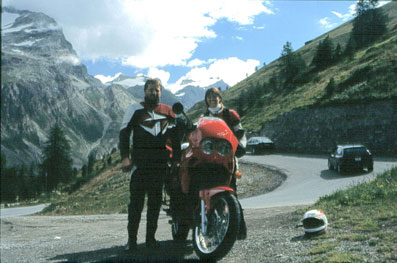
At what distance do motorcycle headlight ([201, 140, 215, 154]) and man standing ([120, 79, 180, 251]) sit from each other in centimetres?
106

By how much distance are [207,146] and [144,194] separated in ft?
4.91

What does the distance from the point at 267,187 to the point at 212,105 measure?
15.7 metres

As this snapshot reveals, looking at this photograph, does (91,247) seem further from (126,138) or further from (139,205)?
(126,138)

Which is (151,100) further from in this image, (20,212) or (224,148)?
(20,212)

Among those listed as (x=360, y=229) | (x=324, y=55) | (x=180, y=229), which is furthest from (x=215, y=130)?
(x=324, y=55)

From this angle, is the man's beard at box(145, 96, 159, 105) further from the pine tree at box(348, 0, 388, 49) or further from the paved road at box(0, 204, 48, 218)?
the pine tree at box(348, 0, 388, 49)

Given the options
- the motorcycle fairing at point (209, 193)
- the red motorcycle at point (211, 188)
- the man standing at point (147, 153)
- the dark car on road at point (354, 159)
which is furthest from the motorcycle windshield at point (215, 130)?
the dark car on road at point (354, 159)

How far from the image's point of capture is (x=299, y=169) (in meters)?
25.4

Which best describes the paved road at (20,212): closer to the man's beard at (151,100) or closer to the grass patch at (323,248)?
the man's beard at (151,100)

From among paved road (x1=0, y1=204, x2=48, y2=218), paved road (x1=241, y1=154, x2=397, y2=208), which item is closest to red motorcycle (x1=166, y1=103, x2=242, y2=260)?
paved road (x1=241, y1=154, x2=397, y2=208)

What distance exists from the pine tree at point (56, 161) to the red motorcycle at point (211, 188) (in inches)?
2957

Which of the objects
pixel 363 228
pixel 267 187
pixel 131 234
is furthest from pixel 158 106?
pixel 267 187

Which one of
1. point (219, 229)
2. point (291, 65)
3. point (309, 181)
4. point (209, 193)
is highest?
point (291, 65)

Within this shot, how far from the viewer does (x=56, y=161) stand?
7688 cm
